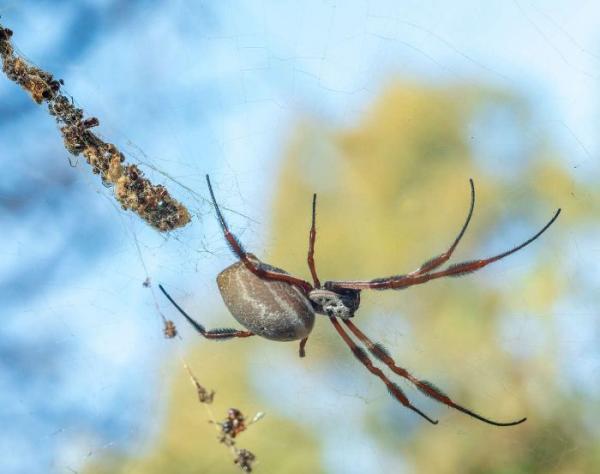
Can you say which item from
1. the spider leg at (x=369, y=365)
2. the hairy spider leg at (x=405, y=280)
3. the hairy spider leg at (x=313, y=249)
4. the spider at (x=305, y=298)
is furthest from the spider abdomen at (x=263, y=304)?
the spider leg at (x=369, y=365)

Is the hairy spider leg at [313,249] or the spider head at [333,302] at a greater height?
the hairy spider leg at [313,249]

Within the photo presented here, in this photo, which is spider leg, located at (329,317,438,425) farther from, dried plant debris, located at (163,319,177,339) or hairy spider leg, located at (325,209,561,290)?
dried plant debris, located at (163,319,177,339)

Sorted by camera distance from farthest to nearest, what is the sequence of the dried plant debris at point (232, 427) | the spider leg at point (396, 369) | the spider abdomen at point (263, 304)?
the spider leg at point (396, 369)
the spider abdomen at point (263, 304)
the dried plant debris at point (232, 427)

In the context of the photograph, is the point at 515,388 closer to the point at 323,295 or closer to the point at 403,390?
the point at 403,390

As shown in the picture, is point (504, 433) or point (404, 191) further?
point (404, 191)

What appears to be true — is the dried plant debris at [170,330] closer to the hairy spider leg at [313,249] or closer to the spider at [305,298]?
the spider at [305,298]

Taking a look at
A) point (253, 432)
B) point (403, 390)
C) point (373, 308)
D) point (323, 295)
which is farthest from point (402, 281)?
point (253, 432)

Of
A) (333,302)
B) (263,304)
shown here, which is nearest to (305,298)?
(333,302)

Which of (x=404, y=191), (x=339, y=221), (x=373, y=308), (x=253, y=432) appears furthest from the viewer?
(x=404, y=191)
